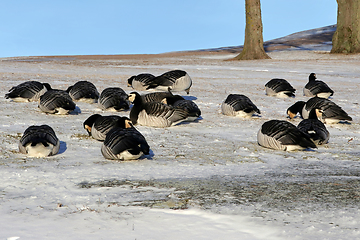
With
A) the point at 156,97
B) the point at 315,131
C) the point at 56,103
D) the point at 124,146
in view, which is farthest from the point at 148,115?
the point at 315,131

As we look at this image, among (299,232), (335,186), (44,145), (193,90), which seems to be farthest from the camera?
(193,90)

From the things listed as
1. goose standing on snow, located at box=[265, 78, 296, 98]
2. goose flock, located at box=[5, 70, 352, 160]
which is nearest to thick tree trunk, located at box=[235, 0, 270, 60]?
goose flock, located at box=[5, 70, 352, 160]

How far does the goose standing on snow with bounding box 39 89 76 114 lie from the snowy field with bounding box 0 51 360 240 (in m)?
0.23

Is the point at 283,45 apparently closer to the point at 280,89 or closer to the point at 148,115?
the point at 280,89

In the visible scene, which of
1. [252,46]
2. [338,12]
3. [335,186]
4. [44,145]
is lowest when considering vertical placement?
[335,186]

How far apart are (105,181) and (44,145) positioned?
1700 millimetres

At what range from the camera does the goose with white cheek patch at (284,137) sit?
22.8 ft

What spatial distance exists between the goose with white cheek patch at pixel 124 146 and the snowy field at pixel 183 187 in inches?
5.1

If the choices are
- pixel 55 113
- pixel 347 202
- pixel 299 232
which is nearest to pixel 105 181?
pixel 299 232

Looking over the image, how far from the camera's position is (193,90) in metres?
15.1

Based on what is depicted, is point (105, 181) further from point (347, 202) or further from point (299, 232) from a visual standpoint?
point (347, 202)

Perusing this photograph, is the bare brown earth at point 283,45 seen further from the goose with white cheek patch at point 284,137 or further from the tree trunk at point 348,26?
the goose with white cheek patch at point 284,137

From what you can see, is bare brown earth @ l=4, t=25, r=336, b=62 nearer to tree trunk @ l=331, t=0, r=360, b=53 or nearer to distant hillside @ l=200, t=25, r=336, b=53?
distant hillside @ l=200, t=25, r=336, b=53

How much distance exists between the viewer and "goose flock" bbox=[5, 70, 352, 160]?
6.18 m
